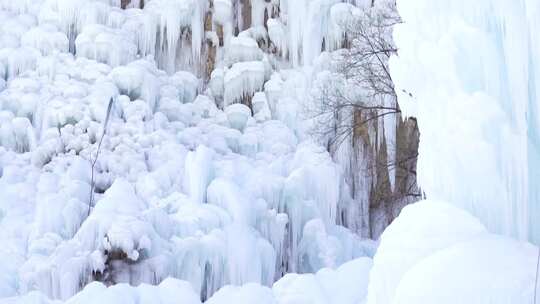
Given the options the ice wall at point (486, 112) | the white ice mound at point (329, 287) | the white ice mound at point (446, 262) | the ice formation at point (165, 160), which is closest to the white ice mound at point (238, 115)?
the ice formation at point (165, 160)

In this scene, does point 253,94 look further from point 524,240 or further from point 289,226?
point 524,240

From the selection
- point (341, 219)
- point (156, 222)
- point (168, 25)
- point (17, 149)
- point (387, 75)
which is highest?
point (168, 25)

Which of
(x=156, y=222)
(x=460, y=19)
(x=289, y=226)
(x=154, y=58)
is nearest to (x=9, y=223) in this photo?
(x=156, y=222)

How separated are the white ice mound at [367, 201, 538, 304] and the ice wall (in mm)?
170

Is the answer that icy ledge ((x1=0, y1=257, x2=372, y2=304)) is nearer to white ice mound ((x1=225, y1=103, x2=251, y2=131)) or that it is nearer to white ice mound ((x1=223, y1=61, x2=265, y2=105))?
white ice mound ((x1=225, y1=103, x2=251, y2=131))

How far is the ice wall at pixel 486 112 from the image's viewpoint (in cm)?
237

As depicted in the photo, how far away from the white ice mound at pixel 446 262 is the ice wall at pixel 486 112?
0.56 feet

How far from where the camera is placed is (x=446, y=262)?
2.09 meters

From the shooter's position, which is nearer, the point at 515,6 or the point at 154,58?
the point at 515,6

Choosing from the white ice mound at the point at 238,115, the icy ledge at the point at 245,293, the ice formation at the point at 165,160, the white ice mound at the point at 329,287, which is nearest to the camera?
the icy ledge at the point at 245,293

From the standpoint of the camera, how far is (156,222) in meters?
7.01

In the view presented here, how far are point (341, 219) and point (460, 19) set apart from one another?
21.6 feet

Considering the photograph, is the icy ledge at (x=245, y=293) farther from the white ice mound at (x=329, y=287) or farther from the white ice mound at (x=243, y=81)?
the white ice mound at (x=243, y=81)

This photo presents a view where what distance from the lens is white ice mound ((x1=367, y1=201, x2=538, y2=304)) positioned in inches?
76.5
